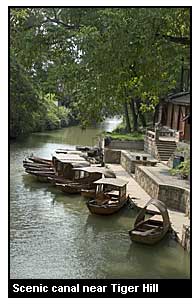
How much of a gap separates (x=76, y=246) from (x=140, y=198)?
148 inches

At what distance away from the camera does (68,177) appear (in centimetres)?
1579

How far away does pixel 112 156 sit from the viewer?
19.5 meters

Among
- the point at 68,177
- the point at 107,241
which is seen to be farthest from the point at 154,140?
the point at 107,241

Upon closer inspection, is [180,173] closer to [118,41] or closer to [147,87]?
[147,87]

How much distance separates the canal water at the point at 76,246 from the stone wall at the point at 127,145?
6645 mm

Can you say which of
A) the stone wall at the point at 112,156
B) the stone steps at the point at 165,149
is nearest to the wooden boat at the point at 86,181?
the stone steps at the point at 165,149

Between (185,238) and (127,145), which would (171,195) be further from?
(127,145)

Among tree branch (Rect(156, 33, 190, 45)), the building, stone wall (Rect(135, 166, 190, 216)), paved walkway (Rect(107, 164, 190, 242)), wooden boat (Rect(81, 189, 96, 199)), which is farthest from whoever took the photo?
the building

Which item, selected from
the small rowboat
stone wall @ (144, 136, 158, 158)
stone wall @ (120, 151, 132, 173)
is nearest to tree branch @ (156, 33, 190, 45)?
the small rowboat

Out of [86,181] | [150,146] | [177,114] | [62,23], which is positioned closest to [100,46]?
[62,23]

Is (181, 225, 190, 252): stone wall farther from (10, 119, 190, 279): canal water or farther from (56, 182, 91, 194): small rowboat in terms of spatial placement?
(56, 182, 91, 194): small rowboat

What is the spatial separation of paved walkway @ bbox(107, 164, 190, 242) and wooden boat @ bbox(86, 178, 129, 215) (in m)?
0.41

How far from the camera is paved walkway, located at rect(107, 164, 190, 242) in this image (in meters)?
9.97

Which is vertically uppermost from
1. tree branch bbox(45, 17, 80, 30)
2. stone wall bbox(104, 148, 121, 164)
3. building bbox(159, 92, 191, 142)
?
tree branch bbox(45, 17, 80, 30)
